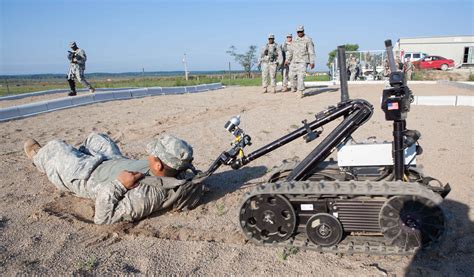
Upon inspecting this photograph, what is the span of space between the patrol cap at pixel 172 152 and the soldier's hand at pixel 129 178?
0.28 metres

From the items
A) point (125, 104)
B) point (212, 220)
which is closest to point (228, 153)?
point (212, 220)

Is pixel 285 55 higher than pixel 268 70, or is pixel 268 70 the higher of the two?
pixel 285 55

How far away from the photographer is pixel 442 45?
145ft

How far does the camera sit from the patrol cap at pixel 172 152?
3766mm

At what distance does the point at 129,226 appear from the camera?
152 inches

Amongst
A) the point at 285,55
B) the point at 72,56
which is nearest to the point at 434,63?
the point at 285,55

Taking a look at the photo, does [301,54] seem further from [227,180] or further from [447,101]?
[227,180]

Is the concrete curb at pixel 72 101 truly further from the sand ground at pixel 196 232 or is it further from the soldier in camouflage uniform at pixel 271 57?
the soldier in camouflage uniform at pixel 271 57

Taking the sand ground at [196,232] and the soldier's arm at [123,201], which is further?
the soldier's arm at [123,201]

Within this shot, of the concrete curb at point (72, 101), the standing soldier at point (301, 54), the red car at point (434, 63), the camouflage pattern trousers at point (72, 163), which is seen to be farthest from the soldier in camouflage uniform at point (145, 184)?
the red car at point (434, 63)

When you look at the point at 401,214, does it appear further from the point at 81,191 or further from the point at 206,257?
the point at 81,191

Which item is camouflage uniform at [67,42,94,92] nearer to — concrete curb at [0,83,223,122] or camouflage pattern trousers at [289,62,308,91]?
concrete curb at [0,83,223,122]

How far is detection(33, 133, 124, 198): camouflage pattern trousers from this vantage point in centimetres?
436

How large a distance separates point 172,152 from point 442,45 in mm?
48956
